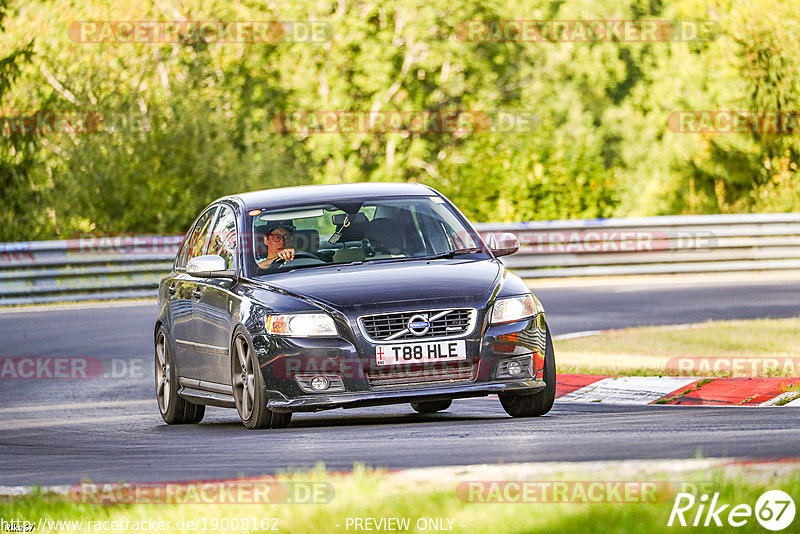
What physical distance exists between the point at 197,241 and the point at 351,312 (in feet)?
10.4

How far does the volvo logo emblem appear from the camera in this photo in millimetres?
9922

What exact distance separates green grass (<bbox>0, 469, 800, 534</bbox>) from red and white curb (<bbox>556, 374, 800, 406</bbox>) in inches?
211

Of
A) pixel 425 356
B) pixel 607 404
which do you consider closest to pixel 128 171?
pixel 607 404

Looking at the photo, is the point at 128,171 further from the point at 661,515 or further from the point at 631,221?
the point at 661,515

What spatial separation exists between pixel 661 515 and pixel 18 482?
13.3ft

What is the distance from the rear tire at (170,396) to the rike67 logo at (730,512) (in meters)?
6.94

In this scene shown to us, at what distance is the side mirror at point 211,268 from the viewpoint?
11.1 m

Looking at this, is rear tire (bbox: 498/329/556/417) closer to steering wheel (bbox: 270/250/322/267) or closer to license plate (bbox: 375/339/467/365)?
license plate (bbox: 375/339/467/365)

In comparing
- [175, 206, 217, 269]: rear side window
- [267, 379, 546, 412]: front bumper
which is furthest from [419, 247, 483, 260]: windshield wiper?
[175, 206, 217, 269]: rear side window

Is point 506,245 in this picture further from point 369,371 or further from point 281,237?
point 369,371

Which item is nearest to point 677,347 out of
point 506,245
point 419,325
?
point 506,245

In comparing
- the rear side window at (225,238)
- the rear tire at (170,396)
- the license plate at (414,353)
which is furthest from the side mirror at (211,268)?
the license plate at (414,353)

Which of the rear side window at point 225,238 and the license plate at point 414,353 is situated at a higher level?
the rear side window at point 225,238

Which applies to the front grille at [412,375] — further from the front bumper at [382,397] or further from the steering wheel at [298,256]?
the steering wheel at [298,256]
